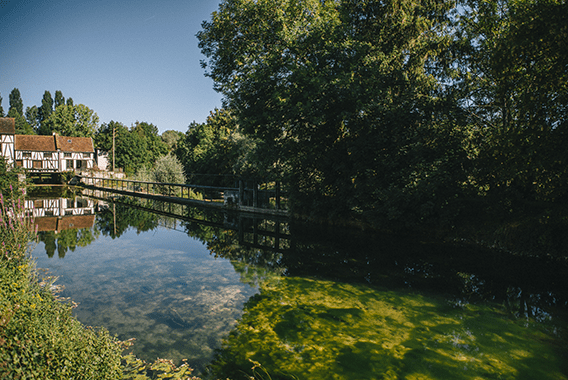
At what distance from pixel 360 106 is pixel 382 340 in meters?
9.83

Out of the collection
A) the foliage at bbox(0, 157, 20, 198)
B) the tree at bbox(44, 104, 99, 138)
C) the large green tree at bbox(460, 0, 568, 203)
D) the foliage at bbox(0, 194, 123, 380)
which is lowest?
the foliage at bbox(0, 194, 123, 380)

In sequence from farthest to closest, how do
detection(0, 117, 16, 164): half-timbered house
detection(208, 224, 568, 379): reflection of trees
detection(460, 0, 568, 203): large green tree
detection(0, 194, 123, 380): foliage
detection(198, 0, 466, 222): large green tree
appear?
1. detection(0, 117, 16, 164): half-timbered house
2. detection(198, 0, 466, 222): large green tree
3. detection(460, 0, 568, 203): large green tree
4. detection(208, 224, 568, 379): reflection of trees
5. detection(0, 194, 123, 380): foliage

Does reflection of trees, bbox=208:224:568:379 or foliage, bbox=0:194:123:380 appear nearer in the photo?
foliage, bbox=0:194:123:380

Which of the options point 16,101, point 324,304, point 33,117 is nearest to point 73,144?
point 324,304

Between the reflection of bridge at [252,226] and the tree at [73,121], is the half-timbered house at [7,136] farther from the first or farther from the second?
the reflection of bridge at [252,226]

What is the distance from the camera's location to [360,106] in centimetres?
1270

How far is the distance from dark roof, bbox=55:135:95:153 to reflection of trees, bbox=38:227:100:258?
42.1 m

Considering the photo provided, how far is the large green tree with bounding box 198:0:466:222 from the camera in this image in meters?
11.6

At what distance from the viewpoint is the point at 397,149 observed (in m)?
12.2

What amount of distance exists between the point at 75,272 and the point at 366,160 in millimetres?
10211

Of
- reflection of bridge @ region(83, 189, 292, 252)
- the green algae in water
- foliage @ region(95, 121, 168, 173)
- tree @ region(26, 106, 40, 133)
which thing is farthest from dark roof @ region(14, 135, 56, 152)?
tree @ region(26, 106, 40, 133)

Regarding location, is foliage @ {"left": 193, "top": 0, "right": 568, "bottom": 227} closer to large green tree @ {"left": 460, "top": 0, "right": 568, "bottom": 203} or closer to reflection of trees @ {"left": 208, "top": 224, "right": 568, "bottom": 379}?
large green tree @ {"left": 460, "top": 0, "right": 568, "bottom": 203}

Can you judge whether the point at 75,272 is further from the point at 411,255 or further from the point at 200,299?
the point at 411,255

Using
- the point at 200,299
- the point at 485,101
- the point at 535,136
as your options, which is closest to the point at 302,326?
the point at 200,299
